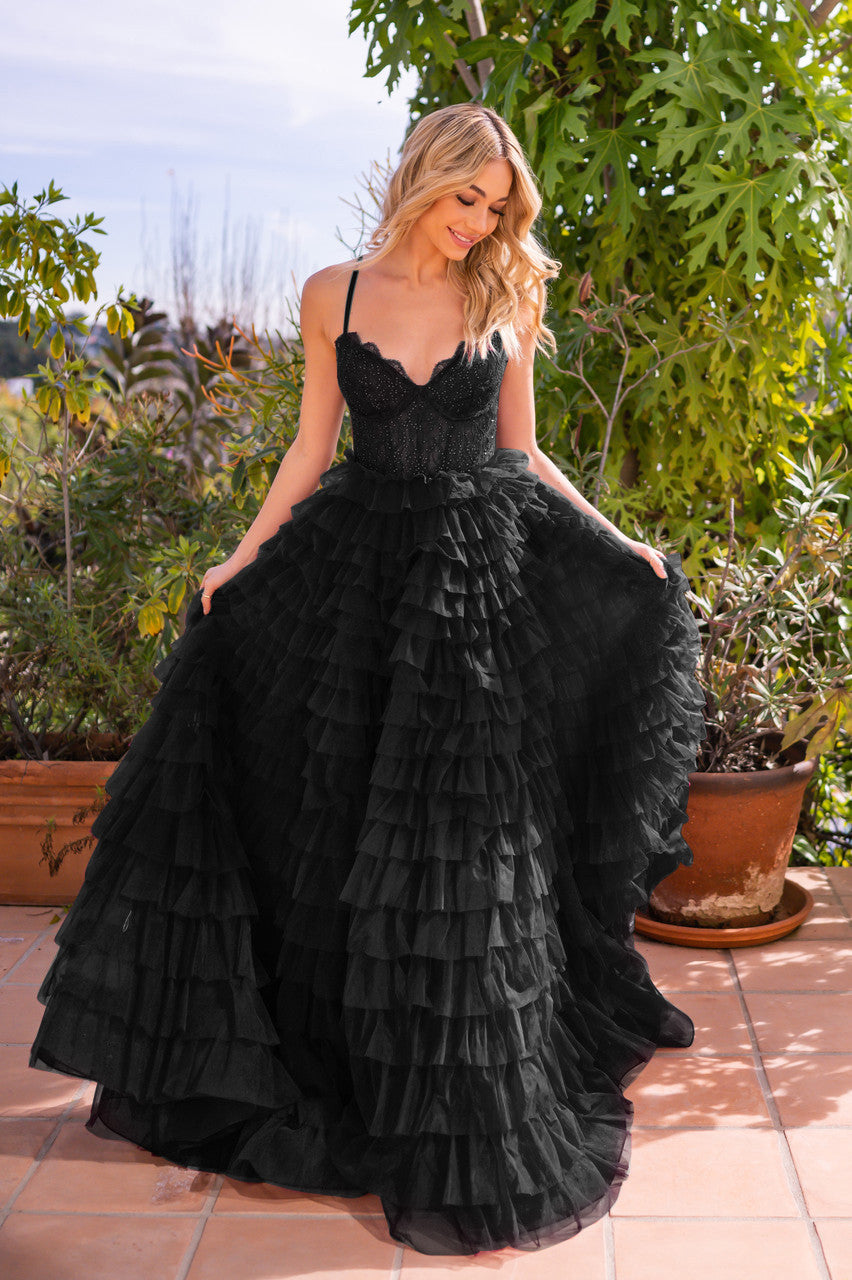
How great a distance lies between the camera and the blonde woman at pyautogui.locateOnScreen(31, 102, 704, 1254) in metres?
1.81

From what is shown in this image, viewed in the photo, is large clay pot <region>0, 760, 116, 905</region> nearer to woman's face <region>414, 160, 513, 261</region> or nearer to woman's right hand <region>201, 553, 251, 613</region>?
woman's right hand <region>201, 553, 251, 613</region>

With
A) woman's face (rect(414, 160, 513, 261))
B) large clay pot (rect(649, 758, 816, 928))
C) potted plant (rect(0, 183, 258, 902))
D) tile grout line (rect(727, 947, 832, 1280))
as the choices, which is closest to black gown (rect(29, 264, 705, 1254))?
woman's face (rect(414, 160, 513, 261))

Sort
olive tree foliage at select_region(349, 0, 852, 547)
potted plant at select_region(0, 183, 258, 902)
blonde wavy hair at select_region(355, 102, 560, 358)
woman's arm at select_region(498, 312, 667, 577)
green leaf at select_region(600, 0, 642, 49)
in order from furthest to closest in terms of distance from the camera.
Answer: potted plant at select_region(0, 183, 258, 902) → olive tree foliage at select_region(349, 0, 852, 547) → green leaf at select_region(600, 0, 642, 49) → woman's arm at select_region(498, 312, 667, 577) → blonde wavy hair at select_region(355, 102, 560, 358)

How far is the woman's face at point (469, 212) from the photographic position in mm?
1909

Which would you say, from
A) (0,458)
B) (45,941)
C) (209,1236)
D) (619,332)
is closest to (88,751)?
(45,941)

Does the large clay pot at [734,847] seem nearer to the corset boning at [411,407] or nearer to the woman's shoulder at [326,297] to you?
the corset boning at [411,407]

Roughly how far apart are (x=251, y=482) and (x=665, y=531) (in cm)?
137

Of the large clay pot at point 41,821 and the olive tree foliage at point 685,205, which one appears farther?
the large clay pot at point 41,821

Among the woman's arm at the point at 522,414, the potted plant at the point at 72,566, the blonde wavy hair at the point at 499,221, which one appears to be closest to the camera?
the blonde wavy hair at the point at 499,221

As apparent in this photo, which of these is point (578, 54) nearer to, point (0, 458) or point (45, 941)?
point (0, 458)

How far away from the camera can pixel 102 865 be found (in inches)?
79.6

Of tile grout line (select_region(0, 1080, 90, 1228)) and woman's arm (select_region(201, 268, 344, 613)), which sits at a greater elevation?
woman's arm (select_region(201, 268, 344, 613))

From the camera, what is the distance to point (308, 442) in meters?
2.10

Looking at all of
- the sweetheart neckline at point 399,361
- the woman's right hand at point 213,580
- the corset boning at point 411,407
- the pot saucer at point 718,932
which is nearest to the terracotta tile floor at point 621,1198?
the pot saucer at point 718,932
